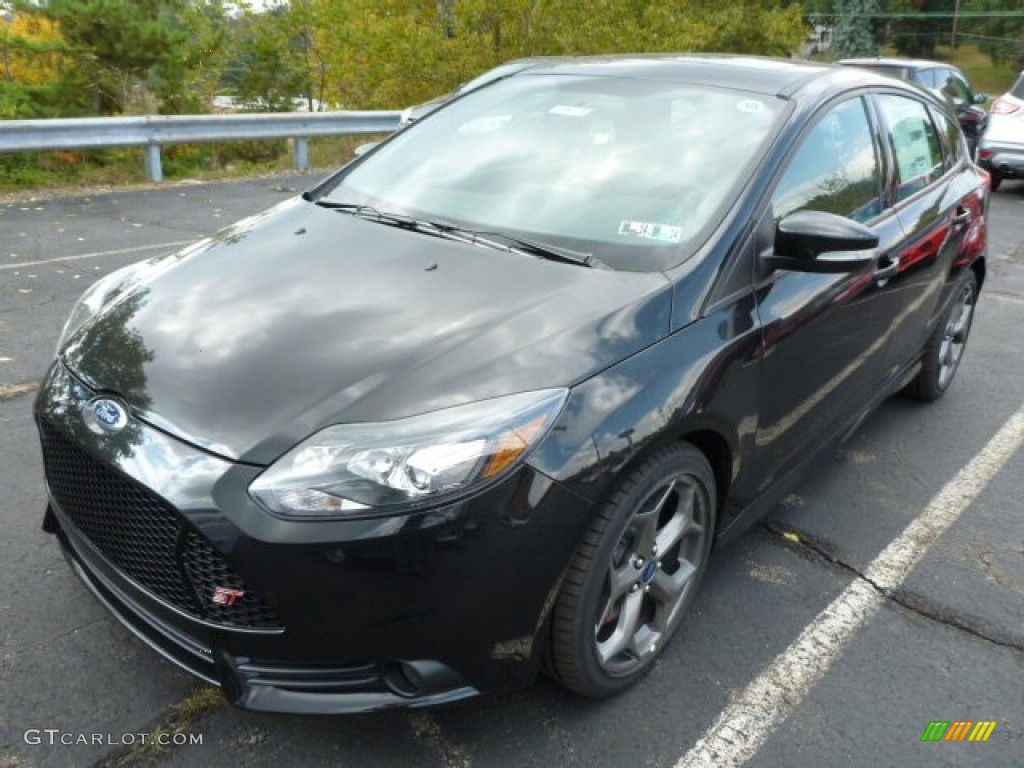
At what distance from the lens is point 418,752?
2.22 meters

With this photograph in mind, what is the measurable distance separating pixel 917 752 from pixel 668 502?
923 mm

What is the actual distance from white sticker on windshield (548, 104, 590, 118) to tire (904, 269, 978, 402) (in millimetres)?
2224

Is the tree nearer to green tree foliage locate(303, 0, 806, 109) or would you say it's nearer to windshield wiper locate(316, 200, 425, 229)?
green tree foliage locate(303, 0, 806, 109)

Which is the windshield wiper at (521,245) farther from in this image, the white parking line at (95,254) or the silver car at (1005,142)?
the silver car at (1005,142)

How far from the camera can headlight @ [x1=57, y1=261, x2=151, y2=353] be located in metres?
2.62

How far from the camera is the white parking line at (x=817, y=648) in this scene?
7.66 feet

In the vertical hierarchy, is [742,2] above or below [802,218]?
above

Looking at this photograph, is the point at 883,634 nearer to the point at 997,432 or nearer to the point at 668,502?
the point at 668,502

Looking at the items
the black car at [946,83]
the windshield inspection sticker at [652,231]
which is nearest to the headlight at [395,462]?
the windshield inspection sticker at [652,231]

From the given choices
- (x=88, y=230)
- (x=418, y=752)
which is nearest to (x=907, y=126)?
(x=418, y=752)

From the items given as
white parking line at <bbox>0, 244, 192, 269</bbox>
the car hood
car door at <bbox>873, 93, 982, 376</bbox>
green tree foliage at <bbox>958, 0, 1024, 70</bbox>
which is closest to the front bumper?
the car hood

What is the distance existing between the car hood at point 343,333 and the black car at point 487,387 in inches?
0.4

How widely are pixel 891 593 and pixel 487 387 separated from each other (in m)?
1.83

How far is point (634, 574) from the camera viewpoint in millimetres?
2385
